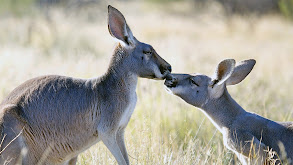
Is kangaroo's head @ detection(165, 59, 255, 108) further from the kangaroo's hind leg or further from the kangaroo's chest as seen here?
the kangaroo's hind leg

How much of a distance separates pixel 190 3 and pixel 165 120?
29.6 m

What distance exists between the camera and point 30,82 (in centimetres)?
463

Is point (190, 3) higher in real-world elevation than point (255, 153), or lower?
higher

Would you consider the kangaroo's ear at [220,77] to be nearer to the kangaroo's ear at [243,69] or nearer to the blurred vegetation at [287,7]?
the kangaroo's ear at [243,69]

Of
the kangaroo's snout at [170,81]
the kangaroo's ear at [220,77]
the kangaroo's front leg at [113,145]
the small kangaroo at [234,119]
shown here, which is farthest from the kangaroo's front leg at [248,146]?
the kangaroo's front leg at [113,145]

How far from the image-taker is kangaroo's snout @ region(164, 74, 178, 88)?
16.5 feet

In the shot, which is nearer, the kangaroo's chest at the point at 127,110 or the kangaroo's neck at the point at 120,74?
the kangaroo's chest at the point at 127,110

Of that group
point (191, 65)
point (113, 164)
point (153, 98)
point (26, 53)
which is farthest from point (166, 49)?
point (113, 164)

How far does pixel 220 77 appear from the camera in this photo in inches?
205

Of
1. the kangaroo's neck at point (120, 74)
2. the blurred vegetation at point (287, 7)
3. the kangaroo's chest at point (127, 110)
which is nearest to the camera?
the kangaroo's chest at point (127, 110)

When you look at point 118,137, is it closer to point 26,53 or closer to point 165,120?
point 165,120

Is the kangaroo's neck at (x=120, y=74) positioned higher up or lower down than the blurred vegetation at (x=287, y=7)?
lower down

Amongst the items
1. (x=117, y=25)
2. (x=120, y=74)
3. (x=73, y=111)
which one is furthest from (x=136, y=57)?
(x=73, y=111)

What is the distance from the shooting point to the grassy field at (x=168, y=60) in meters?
5.49
